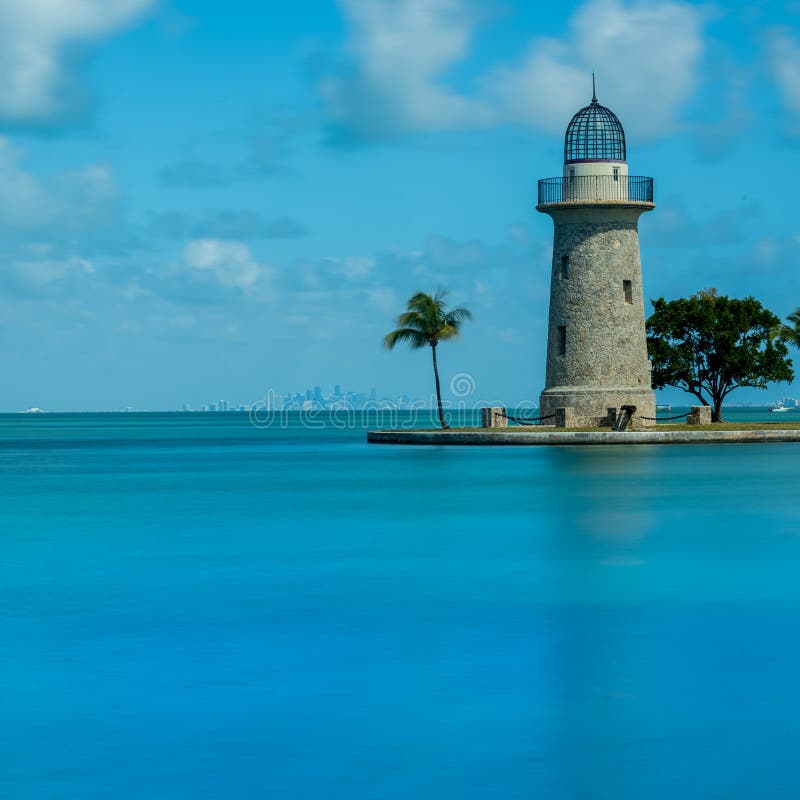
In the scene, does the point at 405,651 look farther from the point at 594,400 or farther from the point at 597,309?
the point at 594,400

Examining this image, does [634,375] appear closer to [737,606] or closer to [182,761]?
[737,606]

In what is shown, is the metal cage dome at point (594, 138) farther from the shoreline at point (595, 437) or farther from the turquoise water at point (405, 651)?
the turquoise water at point (405, 651)

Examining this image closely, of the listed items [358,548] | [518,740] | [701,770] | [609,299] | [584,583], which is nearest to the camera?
[701,770]

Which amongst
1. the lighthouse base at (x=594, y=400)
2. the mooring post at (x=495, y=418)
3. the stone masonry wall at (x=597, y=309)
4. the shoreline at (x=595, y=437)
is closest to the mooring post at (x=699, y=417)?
the shoreline at (x=595, y=437)

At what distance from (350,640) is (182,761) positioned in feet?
15.3

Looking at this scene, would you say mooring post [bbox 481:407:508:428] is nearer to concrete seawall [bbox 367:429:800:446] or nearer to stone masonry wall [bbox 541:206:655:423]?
concrete seawall [bbox 367:429:800:446]

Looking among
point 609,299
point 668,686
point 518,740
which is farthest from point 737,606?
point 609,299

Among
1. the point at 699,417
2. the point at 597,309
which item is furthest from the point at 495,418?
the point at 699,417

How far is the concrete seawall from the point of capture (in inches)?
1853

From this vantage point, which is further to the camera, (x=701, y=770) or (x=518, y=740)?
(x=518, y=740)

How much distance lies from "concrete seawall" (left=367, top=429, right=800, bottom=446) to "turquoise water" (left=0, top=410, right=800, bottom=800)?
1720cm

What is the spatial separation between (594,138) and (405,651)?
37.0 m

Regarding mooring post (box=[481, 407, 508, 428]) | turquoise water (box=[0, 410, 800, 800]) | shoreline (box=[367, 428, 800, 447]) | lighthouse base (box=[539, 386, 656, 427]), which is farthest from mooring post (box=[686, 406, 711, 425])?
turquoise water (box=[0, 410, 800, 800])

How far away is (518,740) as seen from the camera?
10016mm
